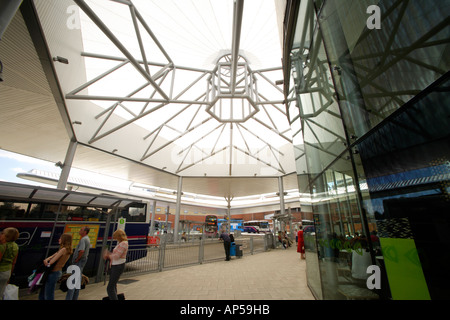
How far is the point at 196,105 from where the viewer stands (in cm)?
1841

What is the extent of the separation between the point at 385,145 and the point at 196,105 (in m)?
17.4

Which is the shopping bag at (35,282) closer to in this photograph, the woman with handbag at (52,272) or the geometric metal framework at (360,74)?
the woman with handbag at (52,272)

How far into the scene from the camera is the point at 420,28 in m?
1.85

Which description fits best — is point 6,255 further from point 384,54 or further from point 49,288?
point 384,54

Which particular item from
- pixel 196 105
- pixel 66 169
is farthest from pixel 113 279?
pixel 196 105

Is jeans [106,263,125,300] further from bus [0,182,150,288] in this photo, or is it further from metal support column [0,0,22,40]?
metal support column [0,0,22,40]

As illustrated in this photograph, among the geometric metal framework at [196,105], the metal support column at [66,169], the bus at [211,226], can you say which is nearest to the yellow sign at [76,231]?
the geometric metal framework at [196,105]

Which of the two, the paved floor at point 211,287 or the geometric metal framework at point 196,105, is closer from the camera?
the paved floor at point 211,287

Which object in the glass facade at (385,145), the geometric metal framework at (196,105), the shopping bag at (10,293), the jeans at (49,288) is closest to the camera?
the glass facade at (385,145)

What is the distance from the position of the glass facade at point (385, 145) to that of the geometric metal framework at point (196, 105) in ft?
20.0

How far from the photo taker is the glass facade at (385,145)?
171cm
